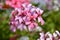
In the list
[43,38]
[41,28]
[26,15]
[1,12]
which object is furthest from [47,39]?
[1,12]

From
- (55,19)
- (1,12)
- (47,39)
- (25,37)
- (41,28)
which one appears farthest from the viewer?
(1,12)

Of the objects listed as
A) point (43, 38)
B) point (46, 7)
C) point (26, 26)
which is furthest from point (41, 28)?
point (43, 38)

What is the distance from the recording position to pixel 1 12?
3242 millimetres

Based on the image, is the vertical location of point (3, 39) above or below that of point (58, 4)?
below

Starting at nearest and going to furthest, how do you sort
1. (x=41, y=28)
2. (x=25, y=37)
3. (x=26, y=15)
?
1. (x=26, y=15)
2. (x=25, y=37)
3. (x=41, y=28)

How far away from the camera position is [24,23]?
1839mm

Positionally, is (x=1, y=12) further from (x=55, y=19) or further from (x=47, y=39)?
(x=47, y=39)

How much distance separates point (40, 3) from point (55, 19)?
1.37ft

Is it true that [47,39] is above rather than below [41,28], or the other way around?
above

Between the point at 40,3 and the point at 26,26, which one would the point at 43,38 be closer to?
the point at 26,26

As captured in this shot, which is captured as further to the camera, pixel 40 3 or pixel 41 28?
pixel 40 3

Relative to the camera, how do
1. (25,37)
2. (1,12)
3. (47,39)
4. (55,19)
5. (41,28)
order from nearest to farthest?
(47,39) < (25,37) < (41,28) < (55,19) < (1,12)

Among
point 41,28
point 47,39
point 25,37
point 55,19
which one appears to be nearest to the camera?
point 47,39

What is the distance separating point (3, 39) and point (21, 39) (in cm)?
27
